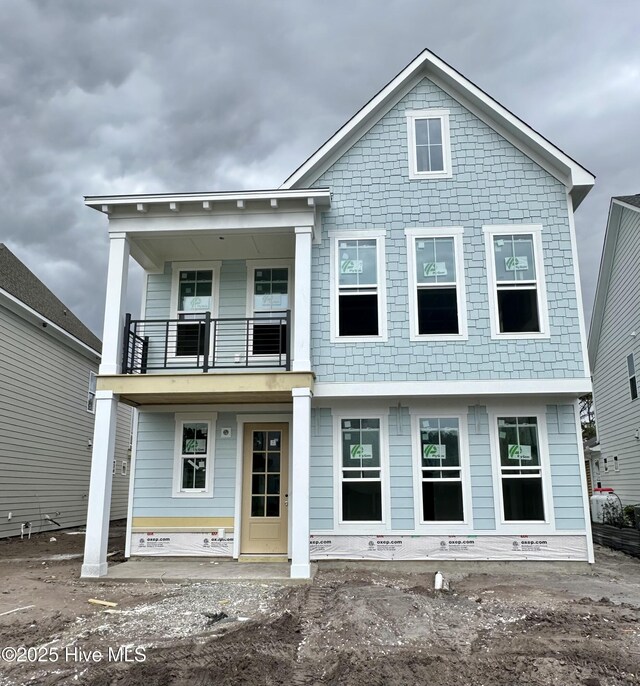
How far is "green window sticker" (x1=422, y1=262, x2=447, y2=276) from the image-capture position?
959 cm

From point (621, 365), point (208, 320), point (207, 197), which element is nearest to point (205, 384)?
point (208, 320)

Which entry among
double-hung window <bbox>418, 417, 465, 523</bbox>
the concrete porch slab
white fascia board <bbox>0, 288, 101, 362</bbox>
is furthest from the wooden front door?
white fascia board <bbox>0, 288, 101, 362</bbox>

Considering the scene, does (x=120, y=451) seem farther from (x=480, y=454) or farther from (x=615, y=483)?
(x=615, y=483)

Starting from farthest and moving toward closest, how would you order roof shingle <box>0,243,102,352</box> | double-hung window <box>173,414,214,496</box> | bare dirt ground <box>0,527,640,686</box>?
roof shingle <box>0,243,102,352</box>
double-hung window <box>173,414,214,496</box>
bare dirt ground <box>0,527,640,686</box>

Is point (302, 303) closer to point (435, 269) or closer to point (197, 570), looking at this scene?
point (435, 269)

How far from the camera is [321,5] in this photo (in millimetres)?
10781

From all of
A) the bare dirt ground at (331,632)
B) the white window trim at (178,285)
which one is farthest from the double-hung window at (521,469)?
the white window trim at (178,285)

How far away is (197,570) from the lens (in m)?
8.52

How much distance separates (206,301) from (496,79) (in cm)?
891

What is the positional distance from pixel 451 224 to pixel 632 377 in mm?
7204

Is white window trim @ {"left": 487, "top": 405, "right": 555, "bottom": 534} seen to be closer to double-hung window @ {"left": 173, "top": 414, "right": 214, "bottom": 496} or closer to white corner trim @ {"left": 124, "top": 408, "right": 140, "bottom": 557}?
double-hung window @ {"left": 173, "top": 414, "right": 214, "bottom": 496}

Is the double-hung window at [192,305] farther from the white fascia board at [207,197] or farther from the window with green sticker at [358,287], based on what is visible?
the window with green sticker at [358,287]

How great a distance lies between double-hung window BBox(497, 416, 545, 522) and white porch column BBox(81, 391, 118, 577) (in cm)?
624

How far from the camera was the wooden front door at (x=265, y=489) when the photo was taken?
946 cm
